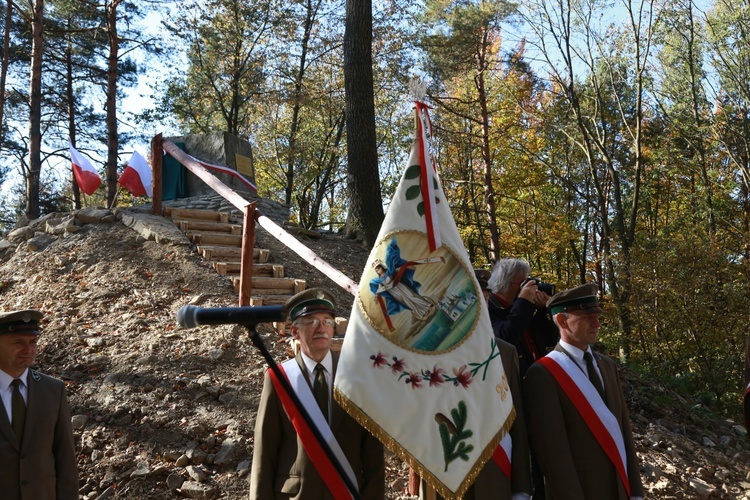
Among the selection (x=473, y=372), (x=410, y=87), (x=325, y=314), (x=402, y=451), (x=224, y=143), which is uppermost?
(x=224, y=143)

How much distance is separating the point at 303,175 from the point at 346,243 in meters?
13.6

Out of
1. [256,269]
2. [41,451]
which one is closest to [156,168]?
[256,269]

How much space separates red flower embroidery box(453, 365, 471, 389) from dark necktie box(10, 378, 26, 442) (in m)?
2.22

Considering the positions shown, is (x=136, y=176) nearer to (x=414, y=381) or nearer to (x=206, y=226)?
(x=206, y=226)

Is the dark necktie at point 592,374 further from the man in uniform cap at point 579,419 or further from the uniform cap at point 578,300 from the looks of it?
the uniform cap at point 578,300

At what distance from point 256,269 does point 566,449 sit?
5.96 metres

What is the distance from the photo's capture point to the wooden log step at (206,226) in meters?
9.80

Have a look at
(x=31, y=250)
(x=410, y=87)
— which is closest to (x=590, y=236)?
(x=31, y=250)

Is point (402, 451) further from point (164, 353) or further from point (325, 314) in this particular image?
point (164, 353)

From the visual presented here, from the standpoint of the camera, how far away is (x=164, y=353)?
6797 mm

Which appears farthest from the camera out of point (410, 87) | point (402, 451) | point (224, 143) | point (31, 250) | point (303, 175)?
point (303, 175)

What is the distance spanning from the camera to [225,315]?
222cm

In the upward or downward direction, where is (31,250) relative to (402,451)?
upward

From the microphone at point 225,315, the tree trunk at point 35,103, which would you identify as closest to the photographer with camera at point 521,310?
the microphone at point 225,315
